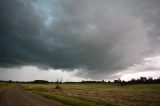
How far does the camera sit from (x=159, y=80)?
16962cm

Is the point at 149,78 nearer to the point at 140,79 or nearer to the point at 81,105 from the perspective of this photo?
the point at 140,79

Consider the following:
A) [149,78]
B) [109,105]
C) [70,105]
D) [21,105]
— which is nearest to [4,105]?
[21,105]

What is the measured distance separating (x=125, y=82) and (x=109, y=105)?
493 ft

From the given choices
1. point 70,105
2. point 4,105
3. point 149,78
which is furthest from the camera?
point 149,78

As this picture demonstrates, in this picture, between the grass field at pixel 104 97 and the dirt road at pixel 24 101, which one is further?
the grass field at pixel 104 97

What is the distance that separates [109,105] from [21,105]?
10768 millimetres

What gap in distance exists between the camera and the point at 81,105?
2409 cm

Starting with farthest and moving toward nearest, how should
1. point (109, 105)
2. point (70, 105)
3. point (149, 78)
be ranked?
point (149, 78) → point (109, 105) → point (70, 105)

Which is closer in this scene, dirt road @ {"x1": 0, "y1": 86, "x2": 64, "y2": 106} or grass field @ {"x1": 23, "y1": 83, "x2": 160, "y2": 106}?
dirt road @ {"x1": 0, "y1": 86, "x2": 64, "y2": 106}

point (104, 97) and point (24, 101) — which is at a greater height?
point (104, 97)

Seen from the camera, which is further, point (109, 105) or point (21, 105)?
point (109, 105)

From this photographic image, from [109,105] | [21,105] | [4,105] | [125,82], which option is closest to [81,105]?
[109,105]

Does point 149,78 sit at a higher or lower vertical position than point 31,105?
higher

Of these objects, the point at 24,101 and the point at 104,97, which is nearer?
the point at 24,101
